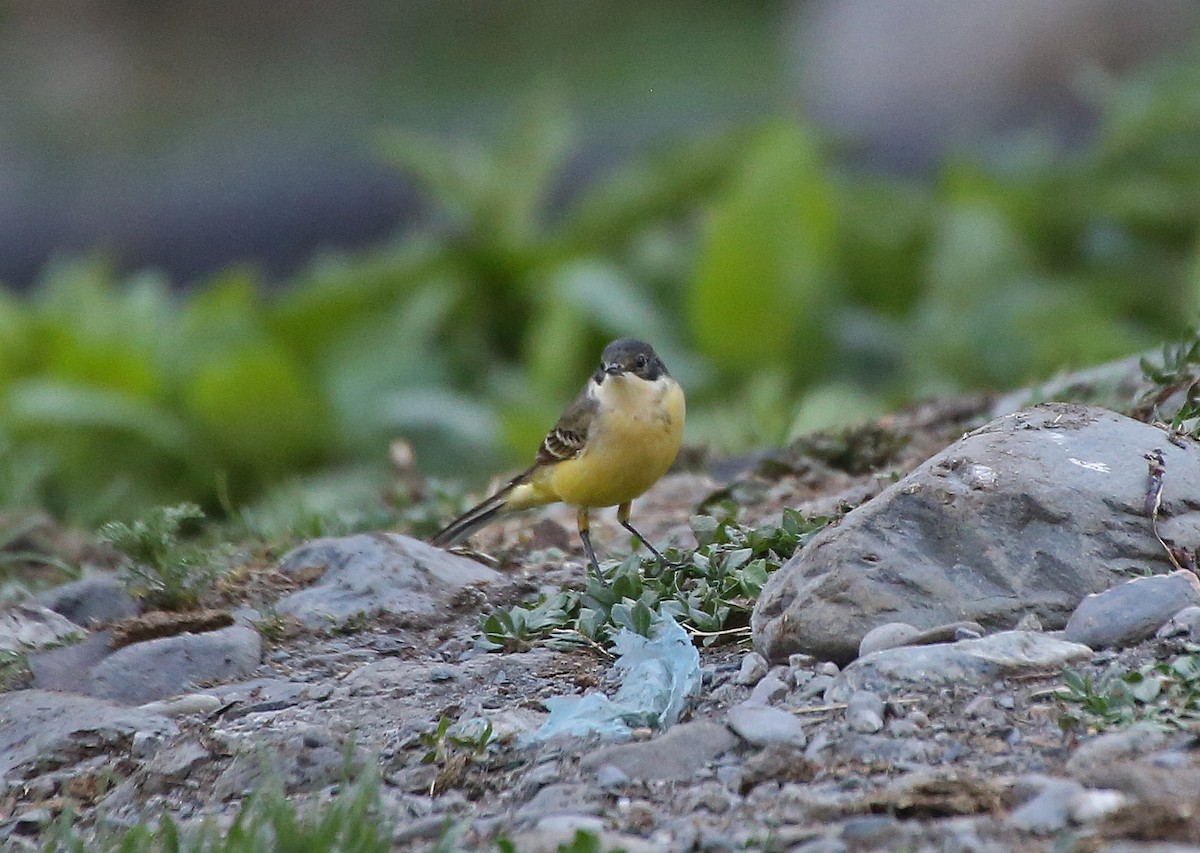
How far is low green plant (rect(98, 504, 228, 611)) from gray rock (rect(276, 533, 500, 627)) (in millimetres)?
273

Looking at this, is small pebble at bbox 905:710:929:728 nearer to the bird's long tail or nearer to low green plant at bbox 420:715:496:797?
low green plant at bbox 420:715:496:797

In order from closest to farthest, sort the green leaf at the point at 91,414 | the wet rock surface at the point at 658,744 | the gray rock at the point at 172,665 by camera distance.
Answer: the wet rock surface at the point at 658,744
the gray rock at the point at 172,665
the green leaf at the point at 91,414

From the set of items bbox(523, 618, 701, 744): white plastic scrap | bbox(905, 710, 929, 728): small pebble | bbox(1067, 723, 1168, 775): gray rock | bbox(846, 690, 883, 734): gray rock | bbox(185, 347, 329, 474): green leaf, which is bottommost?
bbox(1067, 723, 1168, 775): gray rock

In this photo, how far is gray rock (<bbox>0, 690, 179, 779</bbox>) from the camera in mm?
4188

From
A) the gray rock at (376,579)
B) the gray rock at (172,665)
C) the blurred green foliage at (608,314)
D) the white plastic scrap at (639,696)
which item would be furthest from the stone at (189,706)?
the blurred green foliage at (608,314)

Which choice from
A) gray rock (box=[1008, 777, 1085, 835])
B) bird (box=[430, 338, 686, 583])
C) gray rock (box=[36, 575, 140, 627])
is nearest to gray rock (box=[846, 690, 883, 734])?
gray rock (box=[1008, 777, 1085, 835])

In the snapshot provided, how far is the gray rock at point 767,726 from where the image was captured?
11.9 feet

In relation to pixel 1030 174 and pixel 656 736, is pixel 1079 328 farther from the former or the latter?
pixel 656 736

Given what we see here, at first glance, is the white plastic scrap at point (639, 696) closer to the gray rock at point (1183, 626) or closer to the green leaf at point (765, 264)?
the gray rock at point (1183, 626)

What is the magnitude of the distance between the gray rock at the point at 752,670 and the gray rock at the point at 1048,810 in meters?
0.89

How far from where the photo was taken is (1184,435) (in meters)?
4.40

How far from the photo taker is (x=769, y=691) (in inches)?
152

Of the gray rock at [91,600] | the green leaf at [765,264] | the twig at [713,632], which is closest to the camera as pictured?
the twig at [713,632]

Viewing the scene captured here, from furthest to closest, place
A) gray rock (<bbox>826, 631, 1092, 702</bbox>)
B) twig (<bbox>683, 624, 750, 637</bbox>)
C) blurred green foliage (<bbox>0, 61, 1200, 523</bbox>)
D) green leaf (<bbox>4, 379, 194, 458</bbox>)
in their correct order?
blurred green foliage (<bbox>0, 61, 1200, 523</bbox>), green leaf (<bbox>4, 379, 194, 458</bbox>), twig (<bbox>683, 624, 750, 637</bbox>), gray rock (<bbox>826, 631, 1092, 702</bbox>)
